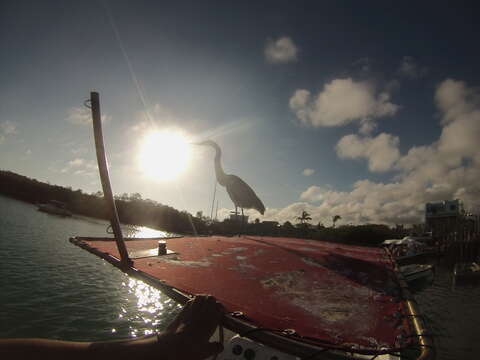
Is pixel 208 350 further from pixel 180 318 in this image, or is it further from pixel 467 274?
pixel 467 274

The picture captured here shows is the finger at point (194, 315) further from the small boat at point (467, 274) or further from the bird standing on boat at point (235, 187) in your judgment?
the small boat at point (467, 274)

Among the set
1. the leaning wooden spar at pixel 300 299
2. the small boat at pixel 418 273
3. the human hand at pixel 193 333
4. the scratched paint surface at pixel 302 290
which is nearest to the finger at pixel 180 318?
the human hand at pixel 193 333

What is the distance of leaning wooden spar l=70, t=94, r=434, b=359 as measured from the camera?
2.18 metres

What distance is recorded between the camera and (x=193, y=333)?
1562mm

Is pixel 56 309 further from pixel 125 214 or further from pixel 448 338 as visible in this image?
pixel 125 214

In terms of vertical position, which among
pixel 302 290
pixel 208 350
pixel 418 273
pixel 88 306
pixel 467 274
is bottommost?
pixel 467 274

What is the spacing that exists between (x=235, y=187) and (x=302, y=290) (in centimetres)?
1187

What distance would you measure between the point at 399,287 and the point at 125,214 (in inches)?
2974

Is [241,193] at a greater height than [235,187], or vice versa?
[235,187]

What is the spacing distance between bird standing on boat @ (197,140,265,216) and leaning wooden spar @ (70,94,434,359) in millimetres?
9241

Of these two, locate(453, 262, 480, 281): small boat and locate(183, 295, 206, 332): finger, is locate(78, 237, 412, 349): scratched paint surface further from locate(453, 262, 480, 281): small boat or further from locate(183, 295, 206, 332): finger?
locate(453, 262, 480, 281): small boat

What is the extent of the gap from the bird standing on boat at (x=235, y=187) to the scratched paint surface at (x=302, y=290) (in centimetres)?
920

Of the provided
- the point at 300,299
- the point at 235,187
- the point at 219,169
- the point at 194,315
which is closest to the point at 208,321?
the point at 194,315

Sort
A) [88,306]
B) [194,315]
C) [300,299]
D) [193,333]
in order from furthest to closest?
[88,306] < [300,299] < [194,315] < [193,333]
